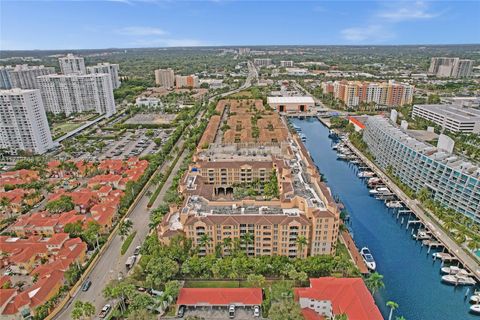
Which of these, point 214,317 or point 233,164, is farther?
point 233,164

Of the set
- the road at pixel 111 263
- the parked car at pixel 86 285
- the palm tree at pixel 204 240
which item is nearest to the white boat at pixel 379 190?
the palm tree at pixel 204 240

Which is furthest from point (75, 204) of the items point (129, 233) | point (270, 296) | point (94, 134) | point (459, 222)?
point (459, 222)

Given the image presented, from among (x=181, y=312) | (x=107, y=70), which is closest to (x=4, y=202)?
(x=181, y=312)

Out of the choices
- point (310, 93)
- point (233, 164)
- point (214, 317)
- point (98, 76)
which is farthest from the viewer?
point (310, 93)

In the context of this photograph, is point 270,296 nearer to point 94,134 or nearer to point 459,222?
point 459,222

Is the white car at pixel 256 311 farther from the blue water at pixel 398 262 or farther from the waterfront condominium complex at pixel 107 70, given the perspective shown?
the waterfront condominium complex at pixel 107 70

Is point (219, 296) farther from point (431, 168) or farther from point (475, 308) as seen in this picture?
point (431, 168)

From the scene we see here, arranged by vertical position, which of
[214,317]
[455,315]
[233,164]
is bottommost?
[455,315]
